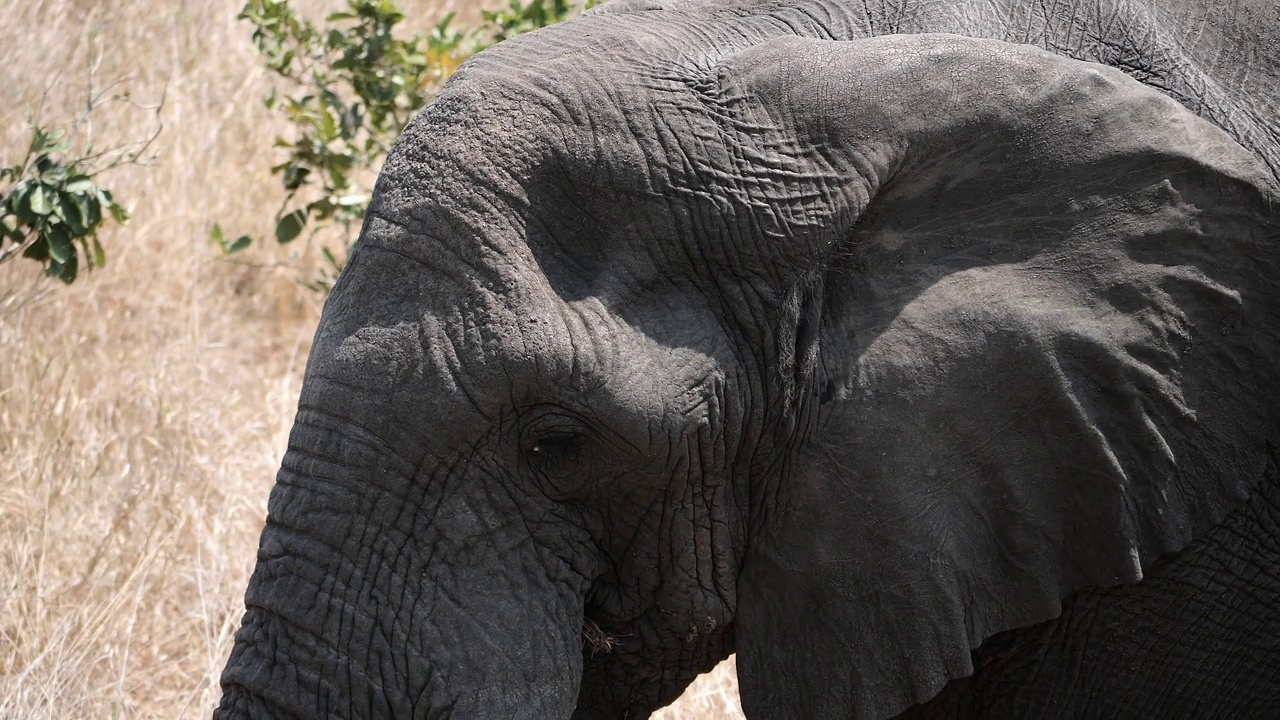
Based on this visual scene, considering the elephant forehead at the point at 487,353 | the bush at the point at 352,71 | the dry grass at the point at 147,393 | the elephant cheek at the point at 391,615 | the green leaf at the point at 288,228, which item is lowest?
the dry grass at the point at 147,393

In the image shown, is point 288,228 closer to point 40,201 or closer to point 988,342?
point 40,201

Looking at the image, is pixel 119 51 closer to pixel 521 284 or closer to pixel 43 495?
pixel 43 495

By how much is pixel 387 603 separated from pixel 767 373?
0.63 metres

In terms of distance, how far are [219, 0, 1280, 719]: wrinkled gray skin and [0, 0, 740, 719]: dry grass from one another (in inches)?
64.2

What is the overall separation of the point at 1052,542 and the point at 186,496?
10.2ft

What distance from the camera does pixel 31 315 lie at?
576cm

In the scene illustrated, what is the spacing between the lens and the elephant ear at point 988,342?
2410 mm

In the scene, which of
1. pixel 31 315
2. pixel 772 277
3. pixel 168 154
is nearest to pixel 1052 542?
pixel 772 277

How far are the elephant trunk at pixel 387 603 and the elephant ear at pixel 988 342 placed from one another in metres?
0.41

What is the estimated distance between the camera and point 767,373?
8.10 ft

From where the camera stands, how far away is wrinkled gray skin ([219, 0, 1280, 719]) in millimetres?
2348

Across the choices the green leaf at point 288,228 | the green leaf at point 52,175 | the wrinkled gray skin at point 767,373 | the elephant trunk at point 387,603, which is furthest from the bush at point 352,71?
the elephant trunk at point 387,603

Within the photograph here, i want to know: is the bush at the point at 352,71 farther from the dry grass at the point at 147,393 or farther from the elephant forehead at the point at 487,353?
the elephant forehead at the point at 487,353

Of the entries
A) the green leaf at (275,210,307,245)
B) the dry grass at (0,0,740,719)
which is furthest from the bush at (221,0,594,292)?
→ the dry grass at (0,0,740,719)
